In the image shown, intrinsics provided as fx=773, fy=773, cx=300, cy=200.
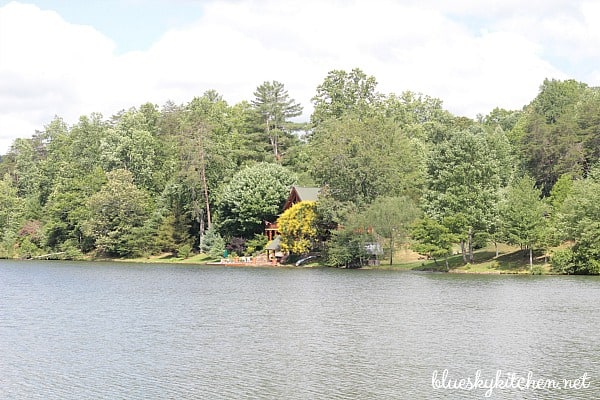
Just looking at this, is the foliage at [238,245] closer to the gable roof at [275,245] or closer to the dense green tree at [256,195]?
the dense green tree at [256,195]

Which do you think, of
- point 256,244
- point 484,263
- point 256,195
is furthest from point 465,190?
point 256,244

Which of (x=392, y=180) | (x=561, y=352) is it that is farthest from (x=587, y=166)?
(x=561, y=352)

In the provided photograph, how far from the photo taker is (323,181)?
251 feet

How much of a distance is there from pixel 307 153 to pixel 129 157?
82.0ft

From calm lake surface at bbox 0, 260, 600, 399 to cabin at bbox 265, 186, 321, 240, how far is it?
26.7 meters

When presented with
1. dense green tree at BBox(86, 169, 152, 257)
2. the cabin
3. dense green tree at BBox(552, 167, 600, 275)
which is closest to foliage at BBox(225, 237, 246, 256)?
the cabin

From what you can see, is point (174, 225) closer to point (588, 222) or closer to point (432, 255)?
point (432, 255)

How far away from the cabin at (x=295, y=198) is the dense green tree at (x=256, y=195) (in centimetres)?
132

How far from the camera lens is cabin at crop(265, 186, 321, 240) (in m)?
81.3

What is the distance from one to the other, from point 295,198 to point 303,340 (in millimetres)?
51827

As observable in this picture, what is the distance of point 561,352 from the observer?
28641 mm

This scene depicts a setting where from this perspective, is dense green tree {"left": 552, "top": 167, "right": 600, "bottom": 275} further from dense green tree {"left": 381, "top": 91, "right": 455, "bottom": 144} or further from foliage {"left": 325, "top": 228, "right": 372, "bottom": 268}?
dense green tree {"left": 381, "top": 91, "right": 455, "bottom": 144}

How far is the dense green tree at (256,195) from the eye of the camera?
279ft

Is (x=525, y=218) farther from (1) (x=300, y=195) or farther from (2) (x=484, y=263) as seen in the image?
(1) (x=300, y=195)
